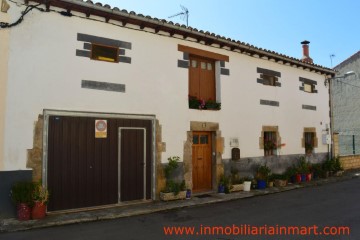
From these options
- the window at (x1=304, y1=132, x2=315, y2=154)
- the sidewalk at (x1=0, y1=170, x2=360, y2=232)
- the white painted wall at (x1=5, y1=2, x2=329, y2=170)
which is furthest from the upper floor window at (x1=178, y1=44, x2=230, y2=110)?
the window at (x1=304, y1=132, x2=315, y2=154)

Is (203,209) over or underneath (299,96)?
underneath

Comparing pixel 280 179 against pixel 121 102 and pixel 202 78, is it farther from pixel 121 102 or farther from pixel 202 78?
pixel 121 102

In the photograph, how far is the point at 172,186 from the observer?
10.3 m

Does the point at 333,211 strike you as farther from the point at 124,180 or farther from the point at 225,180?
the point at 124,180

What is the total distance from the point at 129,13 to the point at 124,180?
4615 mm

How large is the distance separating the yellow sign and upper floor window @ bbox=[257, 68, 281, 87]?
7002mm

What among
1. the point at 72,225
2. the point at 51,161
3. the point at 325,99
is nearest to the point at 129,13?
the point at 51,161

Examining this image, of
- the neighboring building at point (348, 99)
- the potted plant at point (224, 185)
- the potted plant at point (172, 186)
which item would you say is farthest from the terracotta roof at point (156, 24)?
the neighboring building at point (348, 99)

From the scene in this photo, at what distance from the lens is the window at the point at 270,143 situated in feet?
45.8

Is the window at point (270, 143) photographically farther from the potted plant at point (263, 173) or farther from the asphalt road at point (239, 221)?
the asphalt road at point (239, 221)

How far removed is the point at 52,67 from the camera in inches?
336

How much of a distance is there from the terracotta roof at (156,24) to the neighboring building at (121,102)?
3cm

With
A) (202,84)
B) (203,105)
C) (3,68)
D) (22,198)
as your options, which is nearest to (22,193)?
(22,198)

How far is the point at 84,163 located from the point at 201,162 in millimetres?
4292
